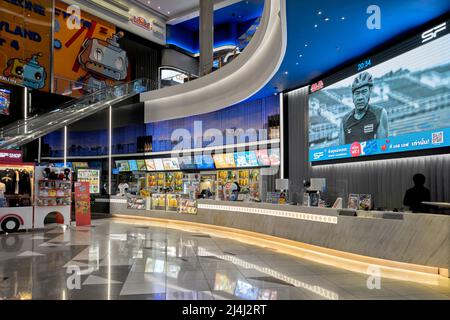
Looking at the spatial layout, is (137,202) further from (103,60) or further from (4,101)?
(103,60)

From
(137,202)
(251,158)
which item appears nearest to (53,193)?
(137,202)

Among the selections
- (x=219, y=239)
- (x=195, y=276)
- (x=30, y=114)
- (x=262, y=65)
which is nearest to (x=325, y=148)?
(x=262, y=65)

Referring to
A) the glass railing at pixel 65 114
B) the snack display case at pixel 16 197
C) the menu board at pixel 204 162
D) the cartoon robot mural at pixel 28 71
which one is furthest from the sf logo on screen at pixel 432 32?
the cartoon robot mural at pixel 28 71

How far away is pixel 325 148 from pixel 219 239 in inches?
139

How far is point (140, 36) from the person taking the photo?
20.5 metres

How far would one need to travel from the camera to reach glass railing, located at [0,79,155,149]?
474 inches

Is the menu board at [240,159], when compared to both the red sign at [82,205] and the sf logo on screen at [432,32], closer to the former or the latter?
the red sign at [82,205]

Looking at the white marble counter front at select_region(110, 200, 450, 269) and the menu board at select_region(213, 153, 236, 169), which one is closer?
the white marble counter front at select_region(110, 200, 450, 269)

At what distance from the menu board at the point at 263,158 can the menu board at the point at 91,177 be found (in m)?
8.12

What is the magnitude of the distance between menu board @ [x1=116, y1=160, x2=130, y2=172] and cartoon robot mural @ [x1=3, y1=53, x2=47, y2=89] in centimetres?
500

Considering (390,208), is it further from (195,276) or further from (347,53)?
(195,276)

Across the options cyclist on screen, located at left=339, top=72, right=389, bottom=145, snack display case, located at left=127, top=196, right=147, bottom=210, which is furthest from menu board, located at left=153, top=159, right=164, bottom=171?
cyclist on screen, located at left=339, top=72, right=389, bottom=145

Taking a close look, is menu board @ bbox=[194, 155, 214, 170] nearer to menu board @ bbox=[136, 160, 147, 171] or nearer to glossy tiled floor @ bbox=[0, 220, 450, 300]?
menu board @ bbox=[136, 160, 147, 171]

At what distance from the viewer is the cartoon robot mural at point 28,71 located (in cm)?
1579
